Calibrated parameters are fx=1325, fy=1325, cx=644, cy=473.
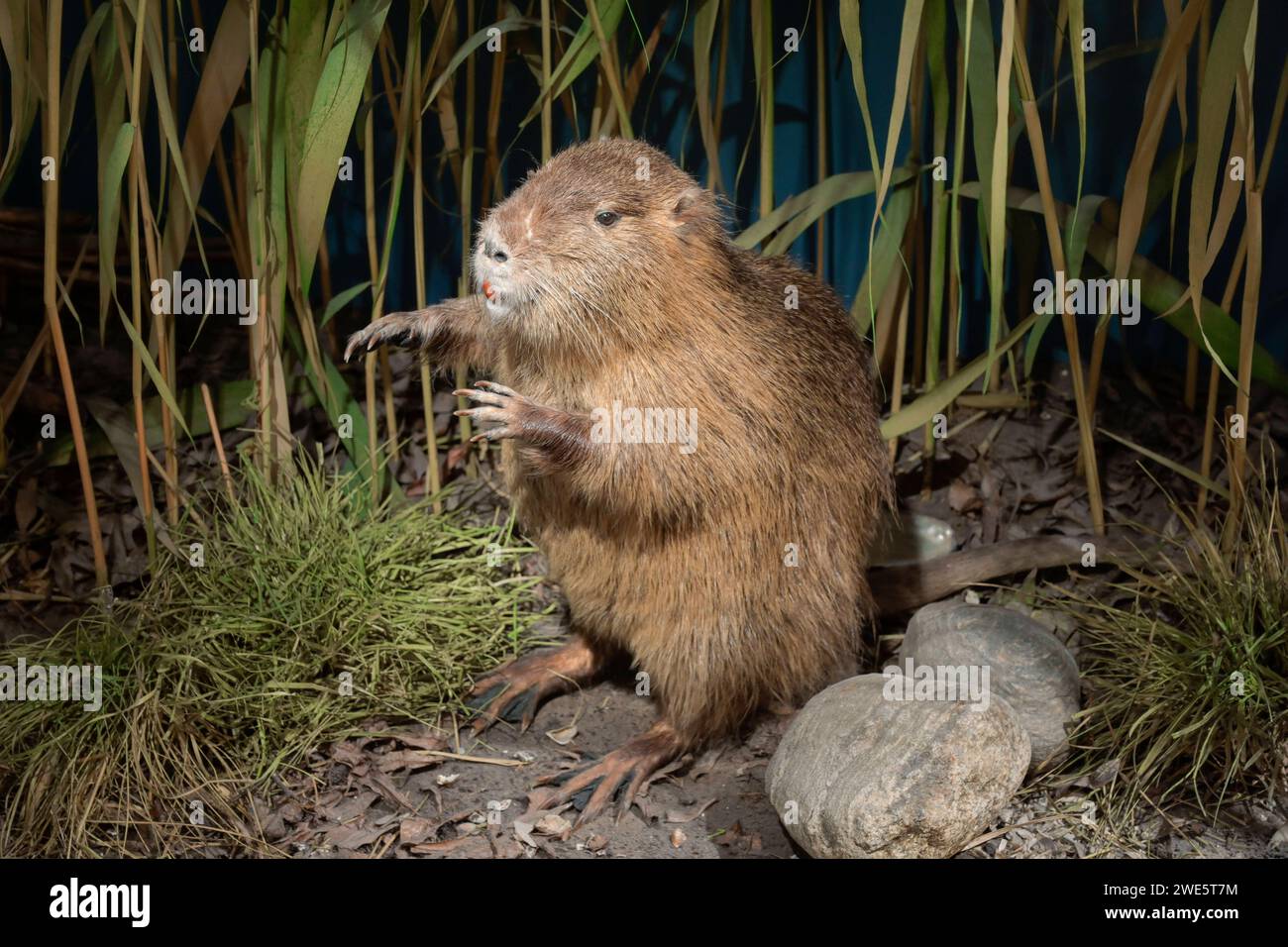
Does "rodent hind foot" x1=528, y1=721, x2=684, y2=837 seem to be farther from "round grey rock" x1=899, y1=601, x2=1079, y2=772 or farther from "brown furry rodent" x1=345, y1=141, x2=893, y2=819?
"round grey rock" x1=899, y1=601, x2=1079, y2=772

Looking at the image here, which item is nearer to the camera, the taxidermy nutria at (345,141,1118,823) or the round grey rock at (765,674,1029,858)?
the round grey rock at (765,674,1029,858)

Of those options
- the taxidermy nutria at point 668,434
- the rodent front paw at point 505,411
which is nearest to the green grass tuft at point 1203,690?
the taxidermy nutria at point 668,434

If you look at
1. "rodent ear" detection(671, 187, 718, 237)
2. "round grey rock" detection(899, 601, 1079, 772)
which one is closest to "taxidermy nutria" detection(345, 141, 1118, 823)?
"rodent ear" detection(671, 187, 718, 237)

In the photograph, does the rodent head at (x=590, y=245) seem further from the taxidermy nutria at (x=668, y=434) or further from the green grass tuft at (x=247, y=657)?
the green grass tuft at (x=247, y=657)

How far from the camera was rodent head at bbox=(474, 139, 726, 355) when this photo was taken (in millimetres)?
2627

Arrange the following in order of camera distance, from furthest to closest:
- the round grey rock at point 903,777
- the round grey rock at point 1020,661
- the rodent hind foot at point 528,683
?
1. the rodent hind foot at point 528,683
2. the round grey rock at point 1020,661
3. the round grey rock at point 903,777

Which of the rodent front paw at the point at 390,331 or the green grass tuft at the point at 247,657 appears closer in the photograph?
the green grass tuft at the point at 247,657

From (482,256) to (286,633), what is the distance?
3.47 feet

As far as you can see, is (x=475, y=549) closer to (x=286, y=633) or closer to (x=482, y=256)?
(x=286, y=633)

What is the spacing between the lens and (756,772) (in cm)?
306

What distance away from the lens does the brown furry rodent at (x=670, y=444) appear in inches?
106

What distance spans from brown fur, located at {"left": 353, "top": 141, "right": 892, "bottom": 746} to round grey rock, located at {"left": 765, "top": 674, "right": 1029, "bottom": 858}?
386 mm

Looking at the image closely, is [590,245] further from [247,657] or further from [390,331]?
[247,657]

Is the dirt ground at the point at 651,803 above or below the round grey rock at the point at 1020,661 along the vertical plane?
below
